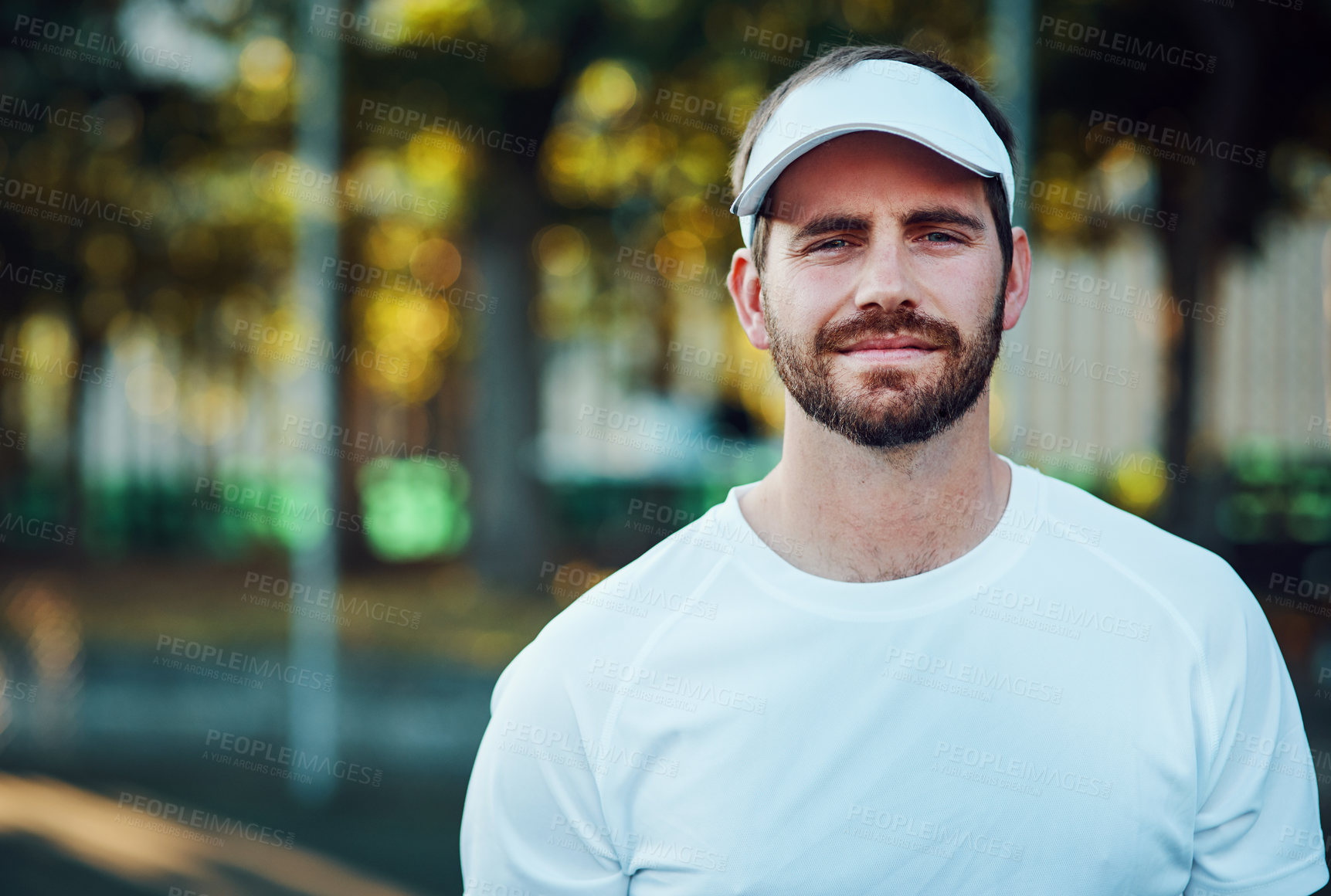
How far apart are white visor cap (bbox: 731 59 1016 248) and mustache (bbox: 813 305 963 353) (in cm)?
23

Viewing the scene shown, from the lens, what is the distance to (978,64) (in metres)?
10.9

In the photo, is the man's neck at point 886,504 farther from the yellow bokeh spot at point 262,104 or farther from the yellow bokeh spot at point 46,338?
the yellow bokeh spot at point 46,338

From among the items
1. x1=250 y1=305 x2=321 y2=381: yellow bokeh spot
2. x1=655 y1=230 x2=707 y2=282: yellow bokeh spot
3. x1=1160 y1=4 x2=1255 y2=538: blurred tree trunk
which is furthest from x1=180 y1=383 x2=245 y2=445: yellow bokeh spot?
x1=1160 y1=4 x2=1255 y2=538: blurred tree trunk

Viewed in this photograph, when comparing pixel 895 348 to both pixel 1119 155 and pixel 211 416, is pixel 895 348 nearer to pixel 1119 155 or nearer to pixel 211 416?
pixel 1119 155

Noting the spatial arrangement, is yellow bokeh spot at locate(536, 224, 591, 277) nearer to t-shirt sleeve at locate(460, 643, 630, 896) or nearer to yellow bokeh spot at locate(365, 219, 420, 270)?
yellow bokeh spot at locate(365, 219, 420, 270)

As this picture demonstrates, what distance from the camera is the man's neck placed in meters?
2.06

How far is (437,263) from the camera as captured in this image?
2078 cm

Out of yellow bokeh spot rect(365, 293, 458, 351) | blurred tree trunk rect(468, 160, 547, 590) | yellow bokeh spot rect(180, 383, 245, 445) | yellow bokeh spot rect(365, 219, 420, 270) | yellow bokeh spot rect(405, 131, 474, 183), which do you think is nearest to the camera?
yellow bokeh spot rect(405, 131, 474, 183)

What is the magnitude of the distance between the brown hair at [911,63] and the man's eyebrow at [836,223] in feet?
0.35

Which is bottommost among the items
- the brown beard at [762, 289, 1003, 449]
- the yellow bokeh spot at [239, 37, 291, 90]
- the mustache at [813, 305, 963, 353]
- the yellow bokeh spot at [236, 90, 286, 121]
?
the brown beard at [762, 289, 1003, 449]

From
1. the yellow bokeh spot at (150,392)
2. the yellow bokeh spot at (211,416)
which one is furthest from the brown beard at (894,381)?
the yellow bokeh spot at (150,392)

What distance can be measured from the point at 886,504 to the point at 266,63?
11.6 m

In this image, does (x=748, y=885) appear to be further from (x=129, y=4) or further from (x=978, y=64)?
(x=129, y=4)

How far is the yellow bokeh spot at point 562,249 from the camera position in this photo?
1321 cm
